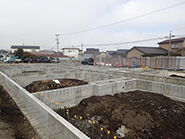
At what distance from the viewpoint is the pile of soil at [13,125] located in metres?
2.93

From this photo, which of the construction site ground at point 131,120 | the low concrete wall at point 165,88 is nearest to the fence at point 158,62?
the low concrete wall at point 165,88

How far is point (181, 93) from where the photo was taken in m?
5.39

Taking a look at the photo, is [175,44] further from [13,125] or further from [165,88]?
[13,125]

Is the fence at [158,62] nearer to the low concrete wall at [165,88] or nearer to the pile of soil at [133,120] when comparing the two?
the low concrete wall at [165,88]

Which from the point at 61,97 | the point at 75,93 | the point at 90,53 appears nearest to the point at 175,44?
the point at 75,93

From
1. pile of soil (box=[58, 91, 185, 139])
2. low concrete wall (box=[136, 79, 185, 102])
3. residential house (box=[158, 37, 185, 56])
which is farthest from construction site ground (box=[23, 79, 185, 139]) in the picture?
residential house (box=[158, 37, 185, 56])

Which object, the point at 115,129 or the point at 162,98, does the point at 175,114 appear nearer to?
the point at 162,98

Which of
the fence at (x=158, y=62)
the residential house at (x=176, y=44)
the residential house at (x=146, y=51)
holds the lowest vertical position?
the fence at (x=158, y=62)

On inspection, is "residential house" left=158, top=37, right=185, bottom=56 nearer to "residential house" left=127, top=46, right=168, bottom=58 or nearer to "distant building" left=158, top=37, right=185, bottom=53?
"distant building" left=158, top=37, right=185, bottom=53

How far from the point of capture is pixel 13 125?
Result: 3334 millimetres

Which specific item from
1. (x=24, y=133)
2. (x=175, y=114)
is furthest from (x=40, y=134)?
(x=175, y=114)

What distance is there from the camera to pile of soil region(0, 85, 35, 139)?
9.62ft

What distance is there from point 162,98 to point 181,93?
2.61ft

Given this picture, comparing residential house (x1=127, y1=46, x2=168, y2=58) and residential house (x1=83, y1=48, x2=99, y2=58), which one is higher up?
residential house (x1=83, y1=48, x2=99, y2=58)
